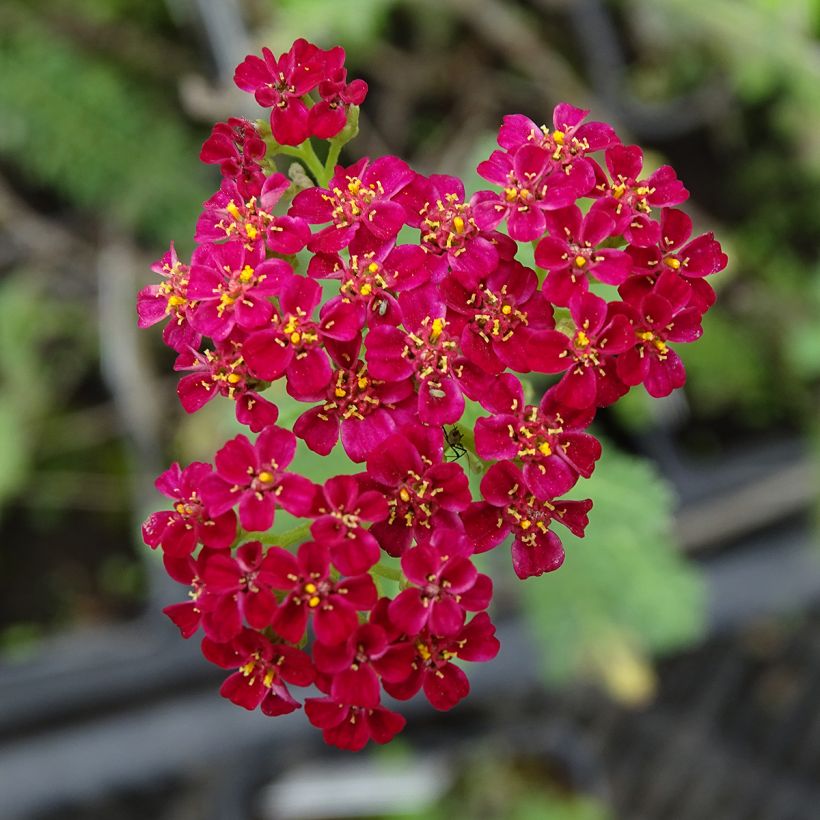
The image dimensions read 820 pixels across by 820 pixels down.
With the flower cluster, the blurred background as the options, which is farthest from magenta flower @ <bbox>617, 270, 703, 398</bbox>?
the blurred background

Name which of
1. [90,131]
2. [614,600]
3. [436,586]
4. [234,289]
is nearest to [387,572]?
[436,586]

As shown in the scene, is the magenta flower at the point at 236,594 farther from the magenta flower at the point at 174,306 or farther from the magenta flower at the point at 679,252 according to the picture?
the magenta flower at the point at 679,252

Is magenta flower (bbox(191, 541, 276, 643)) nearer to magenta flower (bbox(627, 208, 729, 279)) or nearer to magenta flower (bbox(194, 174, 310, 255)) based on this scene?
magenta flower (bbox(194, 174, 310, 255))

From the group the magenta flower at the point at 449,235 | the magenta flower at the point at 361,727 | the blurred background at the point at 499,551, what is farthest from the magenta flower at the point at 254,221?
the blurred background at the point at 499,551

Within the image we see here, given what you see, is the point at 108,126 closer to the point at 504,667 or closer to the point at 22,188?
the point at 22,188

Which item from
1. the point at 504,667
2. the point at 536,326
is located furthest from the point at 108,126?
the point at 536,326
